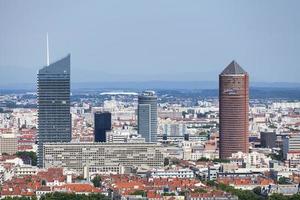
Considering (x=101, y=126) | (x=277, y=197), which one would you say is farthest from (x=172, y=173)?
(x=101, y=126)

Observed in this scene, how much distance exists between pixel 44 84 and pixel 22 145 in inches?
323

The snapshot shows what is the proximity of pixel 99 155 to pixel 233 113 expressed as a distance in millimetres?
9125

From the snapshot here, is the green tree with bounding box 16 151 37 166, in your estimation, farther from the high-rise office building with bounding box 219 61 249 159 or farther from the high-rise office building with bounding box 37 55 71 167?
the high-rise office building with bounding box 219 61 249 159

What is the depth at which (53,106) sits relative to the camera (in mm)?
54750

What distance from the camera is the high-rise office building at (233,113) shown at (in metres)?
57.5

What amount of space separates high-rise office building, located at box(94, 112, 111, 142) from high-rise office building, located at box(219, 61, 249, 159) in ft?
21.1

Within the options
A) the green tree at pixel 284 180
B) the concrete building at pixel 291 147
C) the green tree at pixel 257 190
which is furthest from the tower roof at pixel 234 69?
the green tree at pixel 257 190

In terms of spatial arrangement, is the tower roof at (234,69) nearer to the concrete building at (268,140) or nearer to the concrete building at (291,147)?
the concrete building at (291,147)

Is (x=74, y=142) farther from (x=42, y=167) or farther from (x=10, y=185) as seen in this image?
(x=10, y=185)

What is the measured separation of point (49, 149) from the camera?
51625mm

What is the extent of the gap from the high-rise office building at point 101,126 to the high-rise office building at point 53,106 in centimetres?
525

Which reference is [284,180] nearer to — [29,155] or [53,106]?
[53,106]

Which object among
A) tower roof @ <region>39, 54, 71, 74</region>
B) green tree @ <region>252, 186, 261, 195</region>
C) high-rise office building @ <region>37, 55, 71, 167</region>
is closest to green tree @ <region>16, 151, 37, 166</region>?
high-rise office building @ <region>37, 55, 71, 167</region>

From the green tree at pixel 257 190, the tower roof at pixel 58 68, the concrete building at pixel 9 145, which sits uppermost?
the tower roof at pixel 58 68
